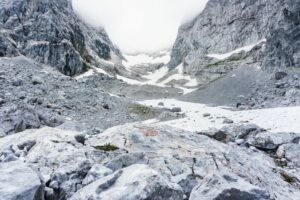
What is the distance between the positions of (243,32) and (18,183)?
4873 inches

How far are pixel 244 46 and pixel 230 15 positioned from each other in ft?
61.4

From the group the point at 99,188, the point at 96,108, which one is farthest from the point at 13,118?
the point at 99,188

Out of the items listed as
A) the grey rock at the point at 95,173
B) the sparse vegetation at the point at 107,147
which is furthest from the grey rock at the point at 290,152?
the grey rock at the point at 95,173

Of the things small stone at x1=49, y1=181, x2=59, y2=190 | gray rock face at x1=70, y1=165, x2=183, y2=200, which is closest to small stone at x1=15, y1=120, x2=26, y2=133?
small stone at x1=49, y1=181, x2=59, y2=190

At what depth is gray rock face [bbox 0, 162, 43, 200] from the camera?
7.05m

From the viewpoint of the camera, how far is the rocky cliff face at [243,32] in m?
78.0

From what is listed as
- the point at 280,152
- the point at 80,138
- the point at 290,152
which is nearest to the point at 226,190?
the point at 80,138

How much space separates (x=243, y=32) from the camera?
121938 millimetres

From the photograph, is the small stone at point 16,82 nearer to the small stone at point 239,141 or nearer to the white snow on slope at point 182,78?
the small stone at point 239,141

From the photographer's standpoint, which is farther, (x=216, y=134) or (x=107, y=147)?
(x=216, y=134)

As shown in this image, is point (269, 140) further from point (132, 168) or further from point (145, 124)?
point (132, 168)

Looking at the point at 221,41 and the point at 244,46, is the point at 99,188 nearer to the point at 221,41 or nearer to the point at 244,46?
the point at 244,46

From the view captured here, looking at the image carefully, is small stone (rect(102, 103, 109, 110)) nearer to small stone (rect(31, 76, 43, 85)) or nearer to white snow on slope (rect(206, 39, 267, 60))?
small stone (rect(31, 76, 43, 85))

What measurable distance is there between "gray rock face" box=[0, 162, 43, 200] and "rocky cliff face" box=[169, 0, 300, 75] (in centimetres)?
7307
